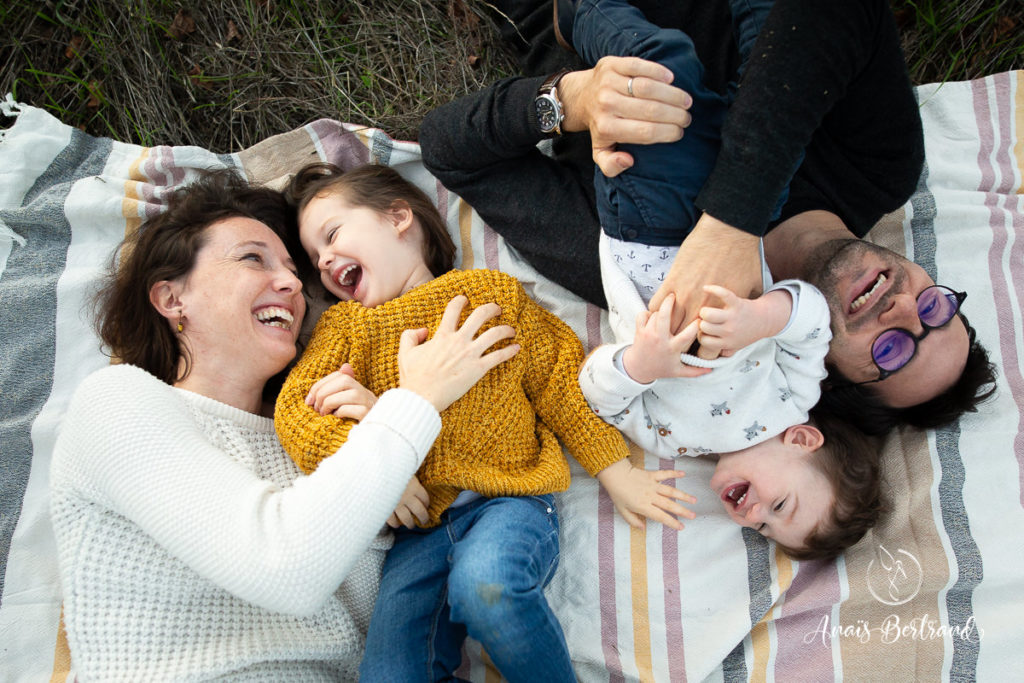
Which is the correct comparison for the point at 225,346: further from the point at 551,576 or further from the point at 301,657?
the point at 551,576

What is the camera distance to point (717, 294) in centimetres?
190

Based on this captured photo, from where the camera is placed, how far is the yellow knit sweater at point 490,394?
7.41 feet

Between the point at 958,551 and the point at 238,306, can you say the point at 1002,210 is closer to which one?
the point at 958,551

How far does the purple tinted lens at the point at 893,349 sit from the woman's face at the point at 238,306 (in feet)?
5.98

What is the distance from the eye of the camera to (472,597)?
200cm

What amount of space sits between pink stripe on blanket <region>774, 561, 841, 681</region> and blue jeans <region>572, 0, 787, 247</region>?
1.22 m

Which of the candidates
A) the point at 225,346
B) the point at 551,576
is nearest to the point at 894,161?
the point at 551,576

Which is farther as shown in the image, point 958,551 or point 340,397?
point 958,551

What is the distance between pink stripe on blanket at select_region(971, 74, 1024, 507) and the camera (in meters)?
2.41

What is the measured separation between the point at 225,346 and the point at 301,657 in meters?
0.97

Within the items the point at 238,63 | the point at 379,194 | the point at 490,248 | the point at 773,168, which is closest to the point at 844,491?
the point at 773,168

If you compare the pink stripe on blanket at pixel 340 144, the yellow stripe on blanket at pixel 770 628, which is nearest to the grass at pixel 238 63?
the pink stripe on blanket at pixel 340 144

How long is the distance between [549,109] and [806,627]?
188 cm
